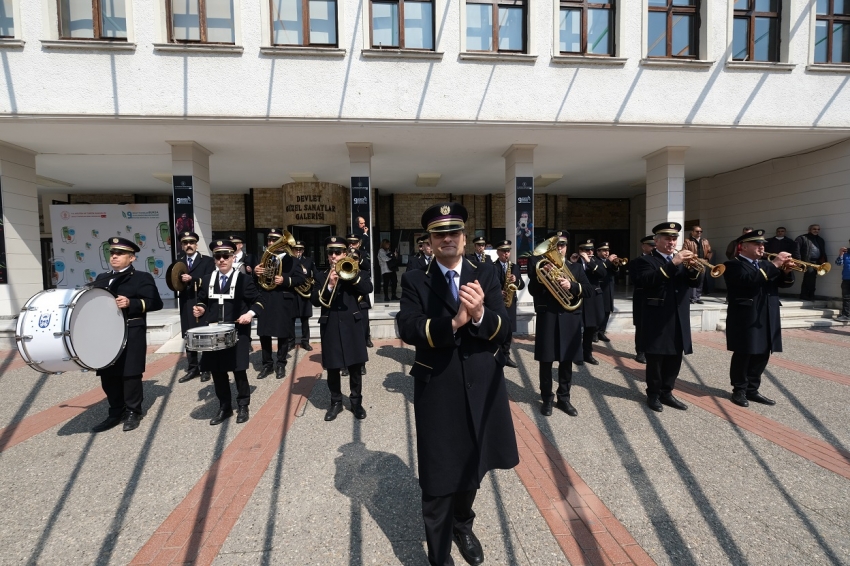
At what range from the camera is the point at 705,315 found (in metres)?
9.63

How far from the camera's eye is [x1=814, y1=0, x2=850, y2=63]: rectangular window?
1009cm

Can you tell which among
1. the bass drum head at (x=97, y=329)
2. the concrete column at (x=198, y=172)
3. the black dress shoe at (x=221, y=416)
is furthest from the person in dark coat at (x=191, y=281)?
the concrete column at (x=198, y=172)

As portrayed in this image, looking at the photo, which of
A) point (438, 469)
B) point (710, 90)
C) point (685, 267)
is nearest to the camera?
point (438, 469)

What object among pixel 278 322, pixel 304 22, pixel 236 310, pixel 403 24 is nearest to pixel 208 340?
pixel 236 310

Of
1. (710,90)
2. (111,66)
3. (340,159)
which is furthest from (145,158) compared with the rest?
(710,90)

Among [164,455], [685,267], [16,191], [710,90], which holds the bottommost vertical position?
[164,455]

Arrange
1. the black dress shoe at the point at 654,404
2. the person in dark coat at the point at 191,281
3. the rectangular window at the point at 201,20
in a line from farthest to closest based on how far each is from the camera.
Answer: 1. the rectangular window at the point at 201,20
2. the person in dark coat at the point at 191,281
3. the black dress shoe at the point at 654,404

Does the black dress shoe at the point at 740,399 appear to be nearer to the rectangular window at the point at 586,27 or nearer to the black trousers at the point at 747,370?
the black trousers at the point at 747,370

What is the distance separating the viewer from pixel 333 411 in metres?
4.73

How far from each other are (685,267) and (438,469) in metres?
4.00

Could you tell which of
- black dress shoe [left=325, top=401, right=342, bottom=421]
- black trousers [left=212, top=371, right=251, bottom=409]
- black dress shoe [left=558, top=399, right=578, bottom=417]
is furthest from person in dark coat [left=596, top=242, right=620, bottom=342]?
black trousers [left=212, top=371, right=251, bottom=409]

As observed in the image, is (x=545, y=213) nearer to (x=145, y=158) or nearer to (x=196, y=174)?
(x=196, y=174)

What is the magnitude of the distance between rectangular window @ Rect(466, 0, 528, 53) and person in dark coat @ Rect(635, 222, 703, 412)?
6454 millimetres

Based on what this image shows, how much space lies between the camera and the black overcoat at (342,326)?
15.6 feet
